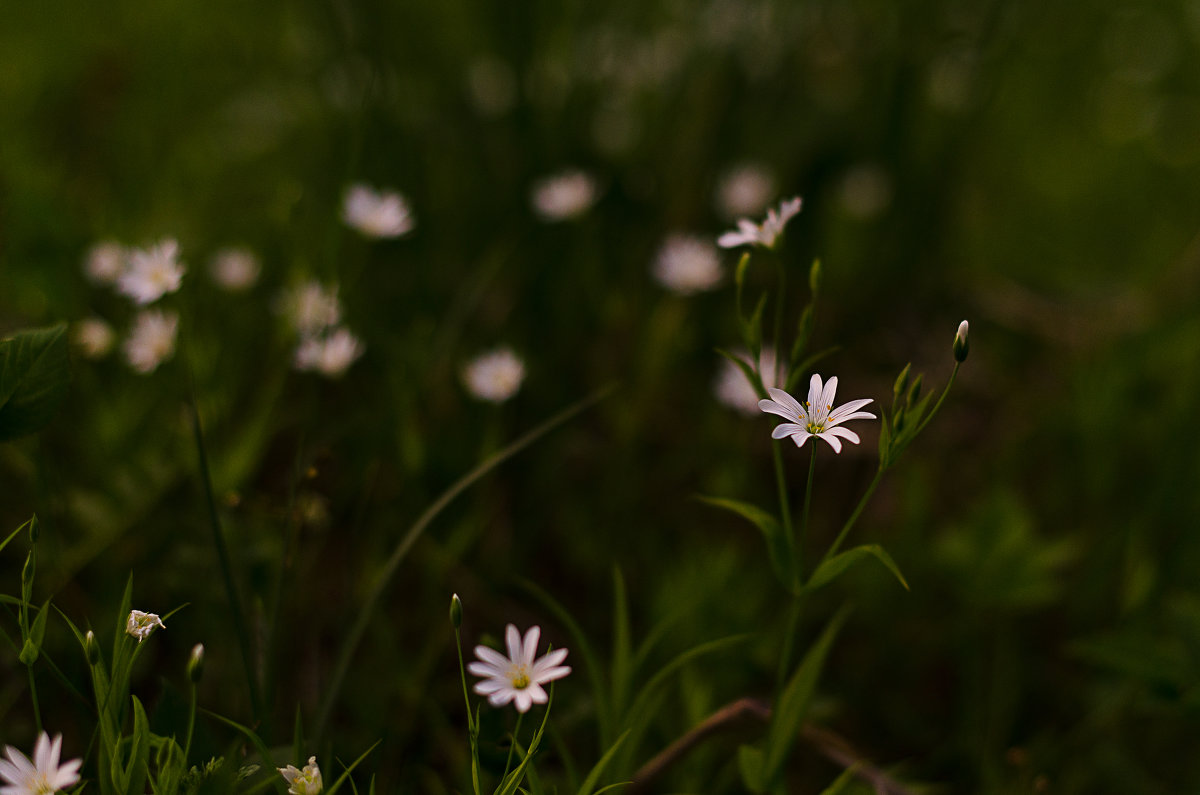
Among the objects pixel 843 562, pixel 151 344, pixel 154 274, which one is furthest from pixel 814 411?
pixel 151 344

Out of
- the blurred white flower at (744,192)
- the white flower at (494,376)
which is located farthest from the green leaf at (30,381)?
the blurred white flower at (744,192)

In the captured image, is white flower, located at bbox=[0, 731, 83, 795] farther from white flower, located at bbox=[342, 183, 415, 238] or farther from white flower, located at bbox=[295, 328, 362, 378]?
white flower, located at bbox=[342, 183, 415, 238]

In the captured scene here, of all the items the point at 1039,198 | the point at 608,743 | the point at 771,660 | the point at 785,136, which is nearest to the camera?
the point at 608,743

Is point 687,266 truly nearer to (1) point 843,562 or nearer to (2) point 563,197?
(2) point 563,197

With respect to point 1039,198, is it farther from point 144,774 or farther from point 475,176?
point 144,774

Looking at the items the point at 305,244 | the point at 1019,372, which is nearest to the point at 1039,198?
the point at 1019,372

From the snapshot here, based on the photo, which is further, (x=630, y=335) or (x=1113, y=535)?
(x=630, y=335)

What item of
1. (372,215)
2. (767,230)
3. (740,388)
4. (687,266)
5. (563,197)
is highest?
(767,230)
